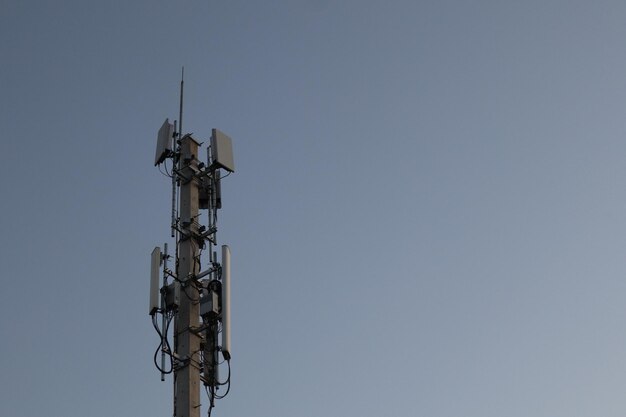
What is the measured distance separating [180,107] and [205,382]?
6.97 metres

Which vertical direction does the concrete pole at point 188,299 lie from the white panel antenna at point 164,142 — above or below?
below

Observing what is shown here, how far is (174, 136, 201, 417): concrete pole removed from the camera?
60.7ft

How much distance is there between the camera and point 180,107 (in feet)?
74.6

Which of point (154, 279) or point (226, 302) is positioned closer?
point (226, 302)

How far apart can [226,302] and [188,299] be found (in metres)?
0.81

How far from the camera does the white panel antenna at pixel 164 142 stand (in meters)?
21.7

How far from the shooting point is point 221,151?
854 inches

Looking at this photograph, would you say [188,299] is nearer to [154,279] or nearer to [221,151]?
[154,279]

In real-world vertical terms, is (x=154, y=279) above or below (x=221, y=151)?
below

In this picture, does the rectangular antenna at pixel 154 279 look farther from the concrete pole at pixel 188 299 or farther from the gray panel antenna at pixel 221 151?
the gray panel antenna at pixel 221 151

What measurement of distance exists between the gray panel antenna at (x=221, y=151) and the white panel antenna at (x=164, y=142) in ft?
3.25

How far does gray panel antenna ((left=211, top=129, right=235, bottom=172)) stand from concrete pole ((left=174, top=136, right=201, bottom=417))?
443 millimetres

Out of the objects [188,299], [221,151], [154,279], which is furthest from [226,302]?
[221,151]

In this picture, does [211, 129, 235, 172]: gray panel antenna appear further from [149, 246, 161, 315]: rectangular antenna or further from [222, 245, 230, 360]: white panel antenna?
[149, 246, 161, 315]: rectangular antenna
